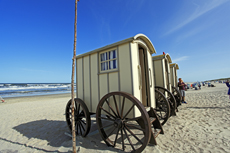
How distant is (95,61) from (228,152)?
412 cm

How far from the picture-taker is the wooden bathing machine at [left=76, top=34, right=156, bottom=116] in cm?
317

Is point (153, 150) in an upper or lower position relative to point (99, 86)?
lower

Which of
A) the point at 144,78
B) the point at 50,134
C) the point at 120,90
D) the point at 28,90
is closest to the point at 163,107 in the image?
the point at 144,78

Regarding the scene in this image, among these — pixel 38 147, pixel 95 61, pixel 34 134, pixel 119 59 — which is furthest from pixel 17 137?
pixel 119 59

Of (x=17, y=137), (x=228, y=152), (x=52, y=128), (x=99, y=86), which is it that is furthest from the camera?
(x=52, y=128)

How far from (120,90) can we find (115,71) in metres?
0.56

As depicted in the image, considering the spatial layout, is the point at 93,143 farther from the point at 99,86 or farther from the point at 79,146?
the point at 99,86

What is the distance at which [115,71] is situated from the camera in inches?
133

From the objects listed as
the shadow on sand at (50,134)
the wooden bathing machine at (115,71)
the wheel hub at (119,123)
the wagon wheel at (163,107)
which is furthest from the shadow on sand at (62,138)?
the wagon wheel at (163,107)

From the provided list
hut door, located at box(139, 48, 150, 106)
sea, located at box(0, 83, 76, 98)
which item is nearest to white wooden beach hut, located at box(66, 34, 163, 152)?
hut door, located at box(139, 48, 150, 106)

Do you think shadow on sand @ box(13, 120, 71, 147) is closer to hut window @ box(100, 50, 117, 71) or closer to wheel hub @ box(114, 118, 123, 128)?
wheel hub @ box(114, 118, 123, 128)

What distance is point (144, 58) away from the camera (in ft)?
14.2

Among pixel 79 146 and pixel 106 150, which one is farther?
pixel 79 146

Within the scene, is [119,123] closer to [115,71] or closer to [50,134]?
[115,71]
